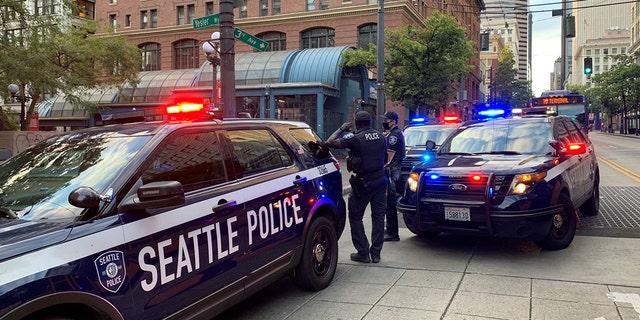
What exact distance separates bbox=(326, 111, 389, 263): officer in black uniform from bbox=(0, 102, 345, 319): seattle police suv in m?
0.92

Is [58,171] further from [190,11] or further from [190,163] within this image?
[190,11]

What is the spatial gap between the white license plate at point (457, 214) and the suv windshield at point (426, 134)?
18.9ft

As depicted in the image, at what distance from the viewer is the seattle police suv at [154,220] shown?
101 inches

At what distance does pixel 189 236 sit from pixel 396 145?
176 inches

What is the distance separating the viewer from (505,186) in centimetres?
589

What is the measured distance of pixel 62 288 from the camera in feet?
8.18

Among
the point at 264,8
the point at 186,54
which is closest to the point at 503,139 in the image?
the point at 264,8

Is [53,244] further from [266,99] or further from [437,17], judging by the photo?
[266,99]

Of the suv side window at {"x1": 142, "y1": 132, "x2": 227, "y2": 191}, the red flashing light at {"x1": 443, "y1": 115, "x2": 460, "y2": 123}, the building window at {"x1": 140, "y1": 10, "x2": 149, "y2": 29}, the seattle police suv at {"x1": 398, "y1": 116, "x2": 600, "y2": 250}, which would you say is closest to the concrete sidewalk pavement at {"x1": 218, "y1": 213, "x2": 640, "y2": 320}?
the seattle police suv at {"x1": 398, "y1": 116, "x2": 600, "y2": 250}

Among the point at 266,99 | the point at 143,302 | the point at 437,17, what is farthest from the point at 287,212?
the point at 266,99

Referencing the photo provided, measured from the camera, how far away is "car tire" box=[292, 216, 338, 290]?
489 cm

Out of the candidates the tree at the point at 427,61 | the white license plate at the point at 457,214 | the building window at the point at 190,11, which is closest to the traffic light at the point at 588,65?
the tree at the point at 427,61

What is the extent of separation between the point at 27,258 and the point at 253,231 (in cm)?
183

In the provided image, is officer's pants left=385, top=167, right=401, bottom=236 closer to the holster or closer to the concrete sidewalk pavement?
the concrete sidewalk pavement
